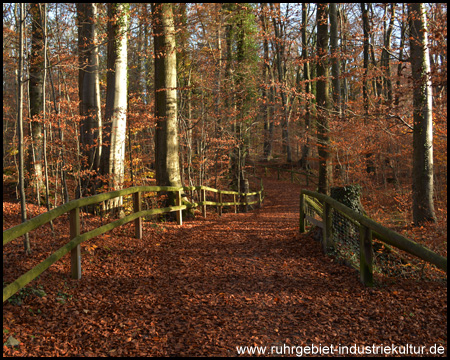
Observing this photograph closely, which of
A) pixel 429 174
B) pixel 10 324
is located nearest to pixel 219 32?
pixel 429 174

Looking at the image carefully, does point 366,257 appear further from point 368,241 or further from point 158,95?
point 158,95

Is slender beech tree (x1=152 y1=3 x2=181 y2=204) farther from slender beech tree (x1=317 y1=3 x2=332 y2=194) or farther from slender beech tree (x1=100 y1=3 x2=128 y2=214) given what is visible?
slender beech tree (x1=317 y1=3 x2=332 y2=194)

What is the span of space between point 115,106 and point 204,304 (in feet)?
23.1

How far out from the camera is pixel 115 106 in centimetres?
1016

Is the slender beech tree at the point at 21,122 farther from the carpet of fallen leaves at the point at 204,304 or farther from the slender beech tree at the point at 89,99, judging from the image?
the slender beech tree at the point at 89,99

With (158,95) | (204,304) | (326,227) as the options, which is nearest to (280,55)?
(158,95)

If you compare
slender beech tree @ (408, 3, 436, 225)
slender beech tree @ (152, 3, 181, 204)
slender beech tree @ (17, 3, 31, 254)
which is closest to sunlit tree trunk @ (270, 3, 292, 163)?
slender beech tree @ (152, 3, 181, 204)

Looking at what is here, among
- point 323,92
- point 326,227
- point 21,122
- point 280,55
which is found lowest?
point 326,227

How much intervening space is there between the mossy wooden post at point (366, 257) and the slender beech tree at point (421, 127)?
4.76 m

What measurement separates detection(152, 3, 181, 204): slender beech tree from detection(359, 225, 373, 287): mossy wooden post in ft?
21.2

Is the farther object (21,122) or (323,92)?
(323,92)

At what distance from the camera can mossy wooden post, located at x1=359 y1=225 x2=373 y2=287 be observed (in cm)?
508

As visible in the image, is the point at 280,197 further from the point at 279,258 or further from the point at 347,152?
the point at 279,258

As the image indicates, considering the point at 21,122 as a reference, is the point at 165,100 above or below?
above
